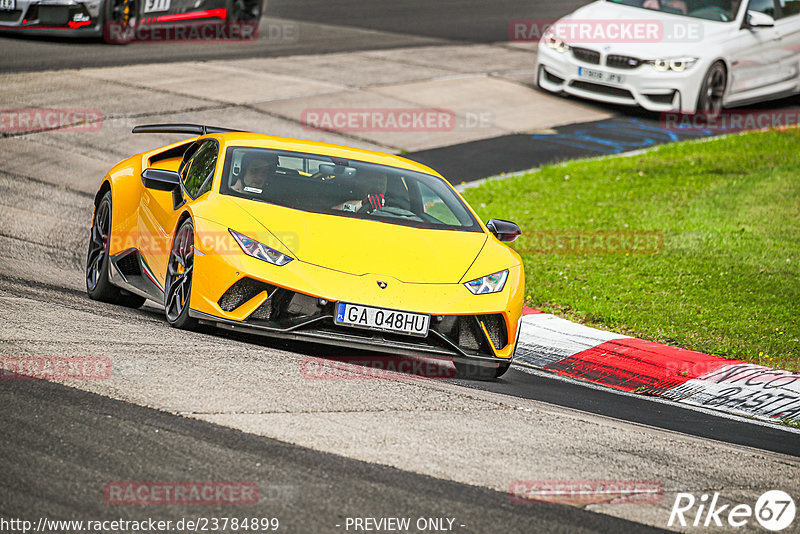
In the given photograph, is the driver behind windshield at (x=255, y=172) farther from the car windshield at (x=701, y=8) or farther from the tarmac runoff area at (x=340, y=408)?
the car windshield at (x=701, y=8)

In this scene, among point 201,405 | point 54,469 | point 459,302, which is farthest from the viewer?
point 459,302

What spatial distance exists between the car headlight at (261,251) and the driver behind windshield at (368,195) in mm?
879

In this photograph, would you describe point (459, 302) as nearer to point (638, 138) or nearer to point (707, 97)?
point (638, 138)

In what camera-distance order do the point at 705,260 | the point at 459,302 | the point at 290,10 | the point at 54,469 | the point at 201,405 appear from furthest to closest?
the point at 290,10, the point at 705,260, the point at 459,302, the point at 201,405, the point at 54,469

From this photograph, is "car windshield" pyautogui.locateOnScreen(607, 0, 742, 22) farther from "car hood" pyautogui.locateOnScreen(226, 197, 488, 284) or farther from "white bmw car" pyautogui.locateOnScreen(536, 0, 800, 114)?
"car hood" pyautogui.locateOnScreen(226, 197, 488, 284)

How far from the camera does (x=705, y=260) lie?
1072 centimetres

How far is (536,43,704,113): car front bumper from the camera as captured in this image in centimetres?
1684

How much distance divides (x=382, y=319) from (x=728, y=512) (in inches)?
95.8

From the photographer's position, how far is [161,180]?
7.65 m

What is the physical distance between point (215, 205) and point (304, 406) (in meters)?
2.08

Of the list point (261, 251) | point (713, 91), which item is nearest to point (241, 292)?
point (261, 251)

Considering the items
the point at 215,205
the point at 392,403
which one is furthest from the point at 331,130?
Result: the point at 392,403

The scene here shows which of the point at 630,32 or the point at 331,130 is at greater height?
the point at 630,32

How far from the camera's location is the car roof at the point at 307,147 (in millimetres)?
7961
